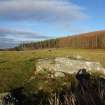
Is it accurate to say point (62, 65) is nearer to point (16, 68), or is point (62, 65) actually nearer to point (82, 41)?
point (16, 68)

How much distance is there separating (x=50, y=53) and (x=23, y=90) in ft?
6.90

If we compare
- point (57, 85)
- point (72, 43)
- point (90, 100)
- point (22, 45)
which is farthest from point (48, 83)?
point (22, 45)

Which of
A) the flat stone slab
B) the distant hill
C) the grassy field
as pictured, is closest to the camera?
the grassy field

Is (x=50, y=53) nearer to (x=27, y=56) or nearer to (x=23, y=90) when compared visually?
(x=27, y=56)

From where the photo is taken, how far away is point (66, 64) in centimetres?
1043

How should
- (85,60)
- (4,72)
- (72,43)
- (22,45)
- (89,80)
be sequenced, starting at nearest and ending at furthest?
1. (89,80)
2. (4,72)
3. (85,60)
4. (72,43)
5. (22,45)

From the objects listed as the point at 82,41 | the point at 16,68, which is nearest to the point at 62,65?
the point at 16,68

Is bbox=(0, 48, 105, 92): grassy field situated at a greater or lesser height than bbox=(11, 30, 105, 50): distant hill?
lesser

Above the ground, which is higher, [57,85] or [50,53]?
[50,53]

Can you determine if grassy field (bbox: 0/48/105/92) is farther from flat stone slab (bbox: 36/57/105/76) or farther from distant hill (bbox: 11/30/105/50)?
distant hill (bbox: 11/30/105/50)

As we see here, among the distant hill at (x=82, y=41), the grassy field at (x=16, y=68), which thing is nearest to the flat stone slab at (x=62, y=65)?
the grassy field at (x=16, y=68)

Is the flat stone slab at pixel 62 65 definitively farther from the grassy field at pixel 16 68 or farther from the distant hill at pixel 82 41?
the distant hill at pixel 82 41

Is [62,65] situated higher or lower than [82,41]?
lower

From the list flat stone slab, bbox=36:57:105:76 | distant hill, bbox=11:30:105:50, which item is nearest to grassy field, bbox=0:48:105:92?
flat stone slab, bbox=36:57:105:76
